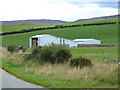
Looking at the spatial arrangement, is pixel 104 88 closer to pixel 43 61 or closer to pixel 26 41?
pixel 43 61

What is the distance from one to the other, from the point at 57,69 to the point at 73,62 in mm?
1924

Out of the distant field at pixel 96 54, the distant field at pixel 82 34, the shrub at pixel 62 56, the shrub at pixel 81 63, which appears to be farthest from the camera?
the distant field at pixel 82 34

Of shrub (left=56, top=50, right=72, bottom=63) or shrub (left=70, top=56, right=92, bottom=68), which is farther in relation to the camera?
shrub (left=56, top=50, right=72, bottom=63)

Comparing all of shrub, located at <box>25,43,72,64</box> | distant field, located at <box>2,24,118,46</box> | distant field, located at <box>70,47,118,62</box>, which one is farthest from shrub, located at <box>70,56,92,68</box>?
distant field, located at <box>2,24,118,46</box>

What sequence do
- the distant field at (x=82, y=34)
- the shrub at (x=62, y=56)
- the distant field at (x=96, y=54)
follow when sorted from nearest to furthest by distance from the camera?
1. the shrub at (x=62, y=56)
2. the distant field at (x=96, y=54)
3. the distant field at (x=82, y=34)

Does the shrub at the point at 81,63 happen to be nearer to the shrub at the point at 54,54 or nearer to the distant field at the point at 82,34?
the shrub at the point at 54,54

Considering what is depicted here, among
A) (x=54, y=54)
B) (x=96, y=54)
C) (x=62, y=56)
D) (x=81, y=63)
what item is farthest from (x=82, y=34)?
(x=81, y=63)

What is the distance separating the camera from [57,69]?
752 inches

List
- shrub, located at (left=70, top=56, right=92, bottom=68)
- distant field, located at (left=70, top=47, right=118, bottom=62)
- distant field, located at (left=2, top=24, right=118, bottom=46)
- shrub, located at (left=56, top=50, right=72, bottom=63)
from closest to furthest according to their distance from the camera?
shrub, located at (left=70, top=56, right=92, bottom=68) → shrub, located at (left=56, top=50, right=72, bottom=63) → distant field, located at (left=70, top=47, right=118, bottom=62) → distant field, located at (left=2, top=24, right=118, bottom=46)

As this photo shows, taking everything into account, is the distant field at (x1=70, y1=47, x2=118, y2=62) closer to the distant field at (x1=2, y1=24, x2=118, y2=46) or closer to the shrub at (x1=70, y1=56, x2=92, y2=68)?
the shrub at (x1=70, y1=56, x2=92, y2=68)

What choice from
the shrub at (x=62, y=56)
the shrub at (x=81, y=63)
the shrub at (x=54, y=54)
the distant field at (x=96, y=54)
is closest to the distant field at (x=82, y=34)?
the distant field at (x=96, y=54)

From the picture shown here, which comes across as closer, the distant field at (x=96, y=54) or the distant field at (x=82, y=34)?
the distant field at (x=96, y=54)

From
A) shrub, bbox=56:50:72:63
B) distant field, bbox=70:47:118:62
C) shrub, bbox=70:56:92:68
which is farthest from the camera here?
distant field, bbox=70:47:118:62

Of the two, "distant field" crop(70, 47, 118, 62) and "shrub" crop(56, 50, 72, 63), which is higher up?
"shrub" crop(56, 50, 72, 63)
